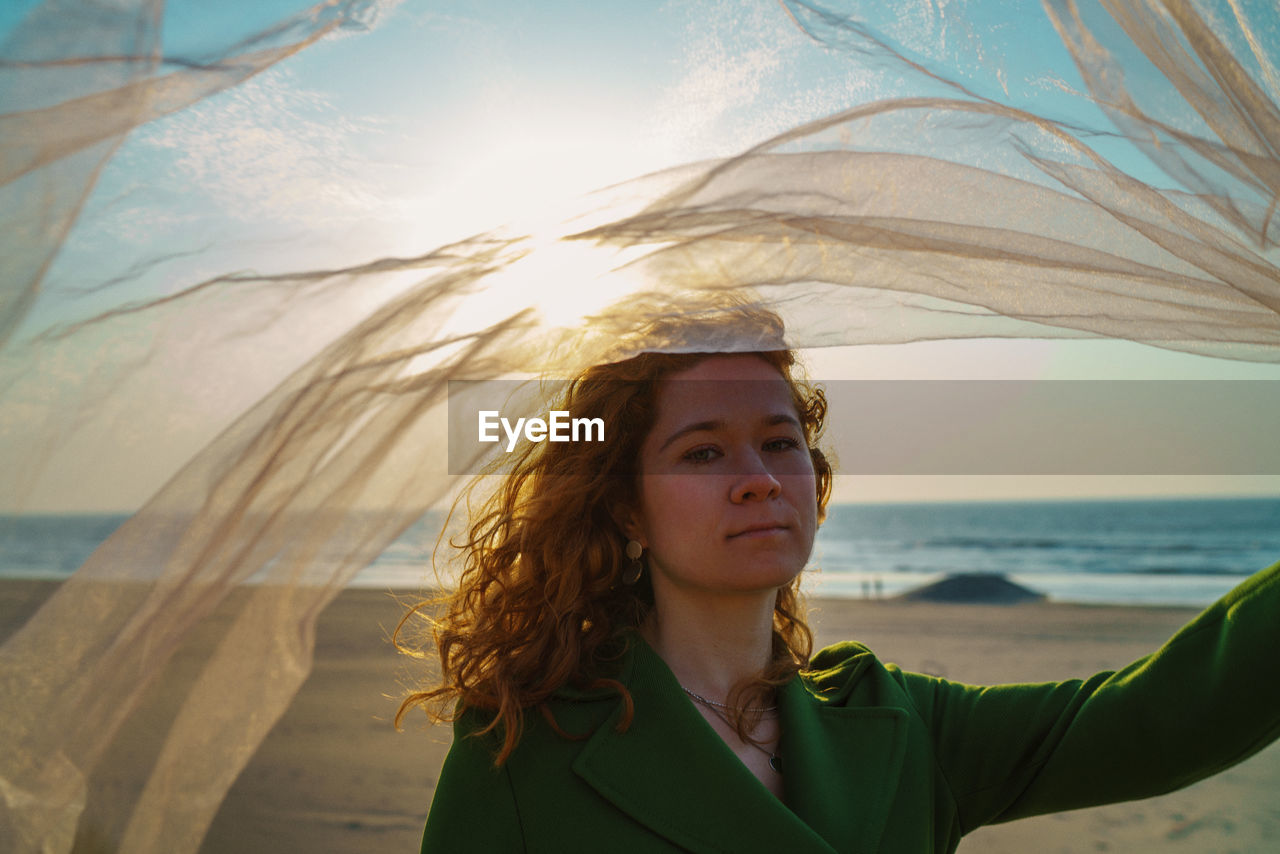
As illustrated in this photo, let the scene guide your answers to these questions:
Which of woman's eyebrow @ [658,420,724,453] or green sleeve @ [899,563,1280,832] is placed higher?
woman's eyebrow @ [658,420,724,453]

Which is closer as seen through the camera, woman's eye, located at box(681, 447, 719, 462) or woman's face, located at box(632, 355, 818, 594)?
woman's face, located at box(632, 355, 818, 594)

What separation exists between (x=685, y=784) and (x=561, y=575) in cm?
59

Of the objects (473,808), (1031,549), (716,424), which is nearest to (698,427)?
(716,424)

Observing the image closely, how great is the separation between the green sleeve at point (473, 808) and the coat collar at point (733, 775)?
0.17m

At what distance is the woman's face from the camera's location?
1916mm

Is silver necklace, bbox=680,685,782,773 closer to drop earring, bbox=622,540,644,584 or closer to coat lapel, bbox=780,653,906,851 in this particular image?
coat lapel, bbox=780,653,906,851

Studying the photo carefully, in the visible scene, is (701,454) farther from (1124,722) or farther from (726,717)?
(1124,722)

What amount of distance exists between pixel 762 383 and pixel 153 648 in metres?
1.34

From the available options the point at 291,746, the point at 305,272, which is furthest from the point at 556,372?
the point at 291,746

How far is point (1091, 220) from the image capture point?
1.37 meters

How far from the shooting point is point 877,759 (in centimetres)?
196

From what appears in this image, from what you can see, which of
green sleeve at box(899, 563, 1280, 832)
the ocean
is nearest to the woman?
green sleeve at box(899, 563, 1280, 832)

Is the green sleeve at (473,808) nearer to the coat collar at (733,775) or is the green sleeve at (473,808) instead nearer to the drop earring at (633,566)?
the coat collar at (733,775)

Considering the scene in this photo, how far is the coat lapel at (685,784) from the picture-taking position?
1.78m
